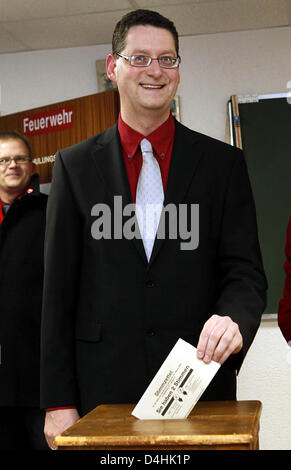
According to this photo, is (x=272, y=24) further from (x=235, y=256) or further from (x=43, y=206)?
(x=235, y=256)

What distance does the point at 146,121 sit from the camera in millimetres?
1856

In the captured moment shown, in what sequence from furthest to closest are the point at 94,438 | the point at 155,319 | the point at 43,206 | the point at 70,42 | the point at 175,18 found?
the point at 70,42 < the point at 175,18 < the point at 43,206 < the point at 155,319 < the point at 94,438

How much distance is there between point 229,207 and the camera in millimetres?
1798

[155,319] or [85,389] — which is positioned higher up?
[155,319]

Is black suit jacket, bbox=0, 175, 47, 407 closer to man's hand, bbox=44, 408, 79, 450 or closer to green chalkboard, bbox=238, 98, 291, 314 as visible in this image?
man's hand, bbox=44, 408, 79, 450

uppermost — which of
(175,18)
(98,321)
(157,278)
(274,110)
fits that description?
(175,18)

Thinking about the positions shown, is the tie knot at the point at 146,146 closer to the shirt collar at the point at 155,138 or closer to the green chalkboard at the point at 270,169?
the shirt collar at the point at 155,138

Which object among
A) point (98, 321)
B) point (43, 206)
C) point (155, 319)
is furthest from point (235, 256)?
point (43, 206)

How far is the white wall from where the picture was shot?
4.30 metres

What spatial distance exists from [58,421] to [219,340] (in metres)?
0.56

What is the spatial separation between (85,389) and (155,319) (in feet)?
0.86

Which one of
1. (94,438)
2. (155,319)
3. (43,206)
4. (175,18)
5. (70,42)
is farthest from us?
(70,42)

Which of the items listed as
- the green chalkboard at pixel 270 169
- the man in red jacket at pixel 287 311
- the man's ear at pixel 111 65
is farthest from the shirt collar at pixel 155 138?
the green chalkboard at pixel 270 169

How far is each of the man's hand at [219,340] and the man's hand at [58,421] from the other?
20.3 inches
